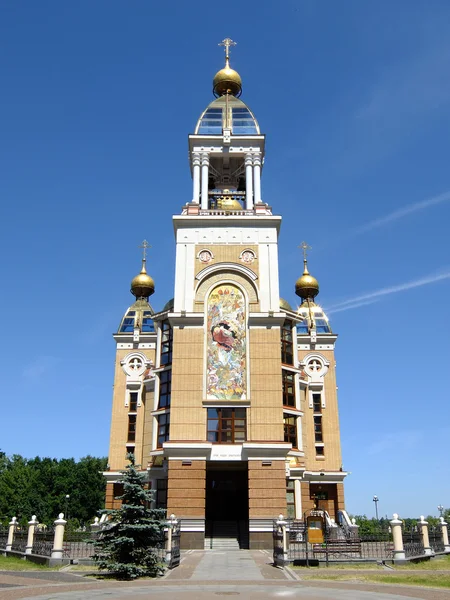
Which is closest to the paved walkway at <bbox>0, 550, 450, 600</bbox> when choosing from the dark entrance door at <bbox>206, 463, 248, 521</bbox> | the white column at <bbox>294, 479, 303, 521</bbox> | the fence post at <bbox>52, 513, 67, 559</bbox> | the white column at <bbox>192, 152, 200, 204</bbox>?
the fence post at <bbox>52, 513, 67, 559</bbox>

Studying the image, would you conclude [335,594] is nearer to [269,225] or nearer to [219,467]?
[219,467]

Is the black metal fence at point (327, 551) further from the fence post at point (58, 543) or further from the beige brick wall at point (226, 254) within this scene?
the beige brick wall at point (226, 254)

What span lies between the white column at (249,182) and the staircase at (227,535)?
1915cm

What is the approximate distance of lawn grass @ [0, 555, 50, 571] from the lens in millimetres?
20484

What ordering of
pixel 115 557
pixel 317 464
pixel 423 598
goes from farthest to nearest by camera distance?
1. pixel 317 464
2. pixel 115 557
3. pixel 423 598

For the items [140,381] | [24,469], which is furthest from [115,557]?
[24,469]

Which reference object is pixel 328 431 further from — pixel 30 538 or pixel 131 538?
pixel 131 538

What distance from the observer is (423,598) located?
14.4 metres

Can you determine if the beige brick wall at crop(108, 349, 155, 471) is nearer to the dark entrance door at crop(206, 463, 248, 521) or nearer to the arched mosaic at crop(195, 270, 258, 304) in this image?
the dark entrance door at crop(206, 463, 248, 521)

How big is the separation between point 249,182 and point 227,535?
21.6 m

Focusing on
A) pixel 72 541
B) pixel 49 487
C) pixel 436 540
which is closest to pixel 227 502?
pixel 72 541

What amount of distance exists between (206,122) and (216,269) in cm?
1127

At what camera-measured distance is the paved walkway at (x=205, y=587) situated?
1423cm

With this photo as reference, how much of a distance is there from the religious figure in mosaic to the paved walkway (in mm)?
11820
